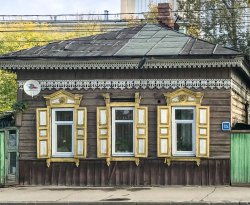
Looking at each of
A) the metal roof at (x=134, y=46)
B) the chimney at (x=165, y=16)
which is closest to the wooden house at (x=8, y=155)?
the metal roof at (x=134, y=46)

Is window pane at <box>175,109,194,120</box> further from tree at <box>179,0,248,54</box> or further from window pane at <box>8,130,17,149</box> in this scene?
tree at <box>179,0,248,54</box>

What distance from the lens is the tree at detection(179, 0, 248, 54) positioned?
130ft

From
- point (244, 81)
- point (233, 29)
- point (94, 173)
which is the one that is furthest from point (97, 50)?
point (233, 29)

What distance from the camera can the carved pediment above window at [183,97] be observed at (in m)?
19.8

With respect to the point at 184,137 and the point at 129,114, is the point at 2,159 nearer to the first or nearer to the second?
the point at 129,114

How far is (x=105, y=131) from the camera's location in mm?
20328

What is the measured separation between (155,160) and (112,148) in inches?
58.2

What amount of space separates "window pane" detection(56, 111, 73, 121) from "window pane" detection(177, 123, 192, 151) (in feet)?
11.9

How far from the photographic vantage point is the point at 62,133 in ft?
68.6

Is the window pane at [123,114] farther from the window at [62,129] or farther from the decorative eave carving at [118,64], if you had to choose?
the decorative eave carving at [118,64]

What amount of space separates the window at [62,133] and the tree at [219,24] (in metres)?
20.3

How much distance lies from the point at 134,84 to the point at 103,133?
1894 mm

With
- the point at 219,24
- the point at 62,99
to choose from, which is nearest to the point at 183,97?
the point at 62,99

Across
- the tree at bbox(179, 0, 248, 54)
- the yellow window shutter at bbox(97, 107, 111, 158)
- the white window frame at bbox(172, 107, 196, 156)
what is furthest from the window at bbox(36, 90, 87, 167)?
the tree at bbox(179, 0, 248, 54)
